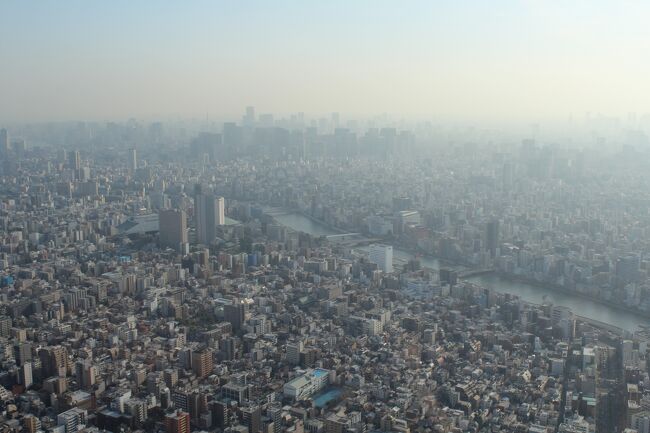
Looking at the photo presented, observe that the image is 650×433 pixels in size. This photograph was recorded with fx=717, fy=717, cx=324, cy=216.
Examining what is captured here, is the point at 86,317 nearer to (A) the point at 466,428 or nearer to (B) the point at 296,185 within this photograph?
(A) the point at 466,428

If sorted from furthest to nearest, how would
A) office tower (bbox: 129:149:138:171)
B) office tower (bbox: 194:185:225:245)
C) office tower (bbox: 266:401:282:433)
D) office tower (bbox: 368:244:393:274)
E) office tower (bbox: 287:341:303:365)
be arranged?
office tower (bbox: 129:149:138:171)
office tower (bbox: 194:185:225:245)
office tower (bbox: 368:244:393:274)
office tower (bbox: 287:341:303:365)
office tower (bbox: 266:401:282:433)

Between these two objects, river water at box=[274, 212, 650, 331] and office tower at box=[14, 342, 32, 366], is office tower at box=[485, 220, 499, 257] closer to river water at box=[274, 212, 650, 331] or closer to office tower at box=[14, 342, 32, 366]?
river water at box=[274, 212, 650, 331]

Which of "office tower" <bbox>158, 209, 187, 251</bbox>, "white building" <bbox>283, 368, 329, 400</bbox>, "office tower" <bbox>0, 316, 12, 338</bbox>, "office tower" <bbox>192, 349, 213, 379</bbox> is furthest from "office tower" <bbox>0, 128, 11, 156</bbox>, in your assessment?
"white building" <bbox>283, 368, 329, 400</bbox>

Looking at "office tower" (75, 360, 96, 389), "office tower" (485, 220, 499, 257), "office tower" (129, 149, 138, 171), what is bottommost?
"office tower" (75, 360, 96, 389)

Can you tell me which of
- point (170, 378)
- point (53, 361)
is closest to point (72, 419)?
point (170, 378)

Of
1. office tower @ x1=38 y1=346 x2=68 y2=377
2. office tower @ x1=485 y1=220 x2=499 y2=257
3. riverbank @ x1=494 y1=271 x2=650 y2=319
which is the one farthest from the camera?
office tower @ x1=485 y1=220 x2=499 y2=257

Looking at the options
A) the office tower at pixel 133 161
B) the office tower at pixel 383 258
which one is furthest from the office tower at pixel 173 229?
the office tower at pixel 133 161

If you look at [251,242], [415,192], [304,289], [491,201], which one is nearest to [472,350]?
[304,289]
